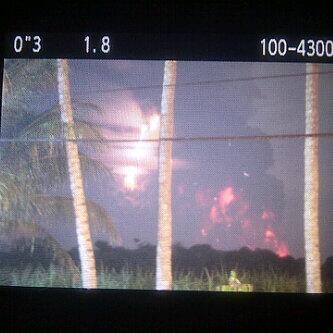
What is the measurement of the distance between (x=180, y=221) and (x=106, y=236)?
0.27 m

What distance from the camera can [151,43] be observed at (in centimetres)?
200

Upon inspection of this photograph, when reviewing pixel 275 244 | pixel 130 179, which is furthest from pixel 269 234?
pixel 130 179

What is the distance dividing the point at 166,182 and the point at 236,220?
0.28m

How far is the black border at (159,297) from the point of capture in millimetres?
1903

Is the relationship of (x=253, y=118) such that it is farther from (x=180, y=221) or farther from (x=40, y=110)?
(x=40, y=110)

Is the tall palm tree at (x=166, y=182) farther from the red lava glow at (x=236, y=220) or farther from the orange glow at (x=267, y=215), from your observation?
the orange glow at (x=267, y=215)

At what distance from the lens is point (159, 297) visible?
75.9 inches

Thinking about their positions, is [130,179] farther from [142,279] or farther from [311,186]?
[311,186]

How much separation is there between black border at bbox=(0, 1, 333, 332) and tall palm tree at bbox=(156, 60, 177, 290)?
0.09 metres

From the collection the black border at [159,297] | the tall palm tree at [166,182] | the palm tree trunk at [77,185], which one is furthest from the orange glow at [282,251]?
the palm tree trunk at [77,185]

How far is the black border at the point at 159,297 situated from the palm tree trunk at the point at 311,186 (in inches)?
3.7

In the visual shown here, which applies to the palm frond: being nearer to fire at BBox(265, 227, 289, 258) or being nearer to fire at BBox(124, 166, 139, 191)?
fire at BBox(124, 166, 139, 191)

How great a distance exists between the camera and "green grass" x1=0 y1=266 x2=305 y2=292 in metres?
1.89

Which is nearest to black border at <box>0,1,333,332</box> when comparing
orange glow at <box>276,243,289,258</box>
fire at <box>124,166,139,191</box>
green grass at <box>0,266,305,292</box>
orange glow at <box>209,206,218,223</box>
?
green grass at <box>0,266,305,292</box>
